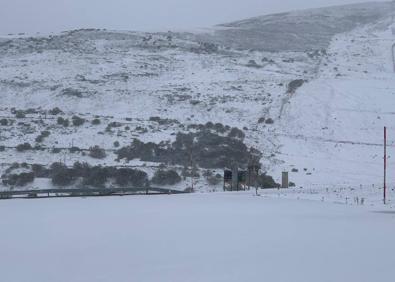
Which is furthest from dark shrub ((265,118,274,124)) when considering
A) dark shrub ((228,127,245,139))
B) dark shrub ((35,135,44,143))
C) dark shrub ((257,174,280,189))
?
dark shrub ((35,135,44,143))

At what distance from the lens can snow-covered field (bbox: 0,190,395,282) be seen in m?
7.39

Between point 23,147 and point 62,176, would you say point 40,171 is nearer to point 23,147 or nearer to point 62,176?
point 62,176

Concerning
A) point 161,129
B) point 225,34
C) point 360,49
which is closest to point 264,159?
point 161,129

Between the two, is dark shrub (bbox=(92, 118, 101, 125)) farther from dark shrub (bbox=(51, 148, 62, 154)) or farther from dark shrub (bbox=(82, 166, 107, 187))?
dark shrub (bbox=(82, 166, 107, 187))

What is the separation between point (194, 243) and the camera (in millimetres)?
9625

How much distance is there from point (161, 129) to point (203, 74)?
18172 mm

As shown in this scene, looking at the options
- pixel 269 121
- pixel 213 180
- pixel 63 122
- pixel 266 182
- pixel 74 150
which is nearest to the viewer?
pixel 266 182

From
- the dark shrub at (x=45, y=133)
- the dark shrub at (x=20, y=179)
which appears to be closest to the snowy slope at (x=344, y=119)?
the dark shrub at (x=20, y=179)

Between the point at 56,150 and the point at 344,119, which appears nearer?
the point at 56,150

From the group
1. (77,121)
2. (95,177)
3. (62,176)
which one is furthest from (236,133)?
(62,176)

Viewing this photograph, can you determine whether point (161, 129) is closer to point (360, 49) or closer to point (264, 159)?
point (264, 159)

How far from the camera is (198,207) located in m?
15.9

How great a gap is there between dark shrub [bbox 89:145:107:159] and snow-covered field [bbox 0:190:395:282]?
14033 millimetres

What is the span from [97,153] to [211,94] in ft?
61.8
